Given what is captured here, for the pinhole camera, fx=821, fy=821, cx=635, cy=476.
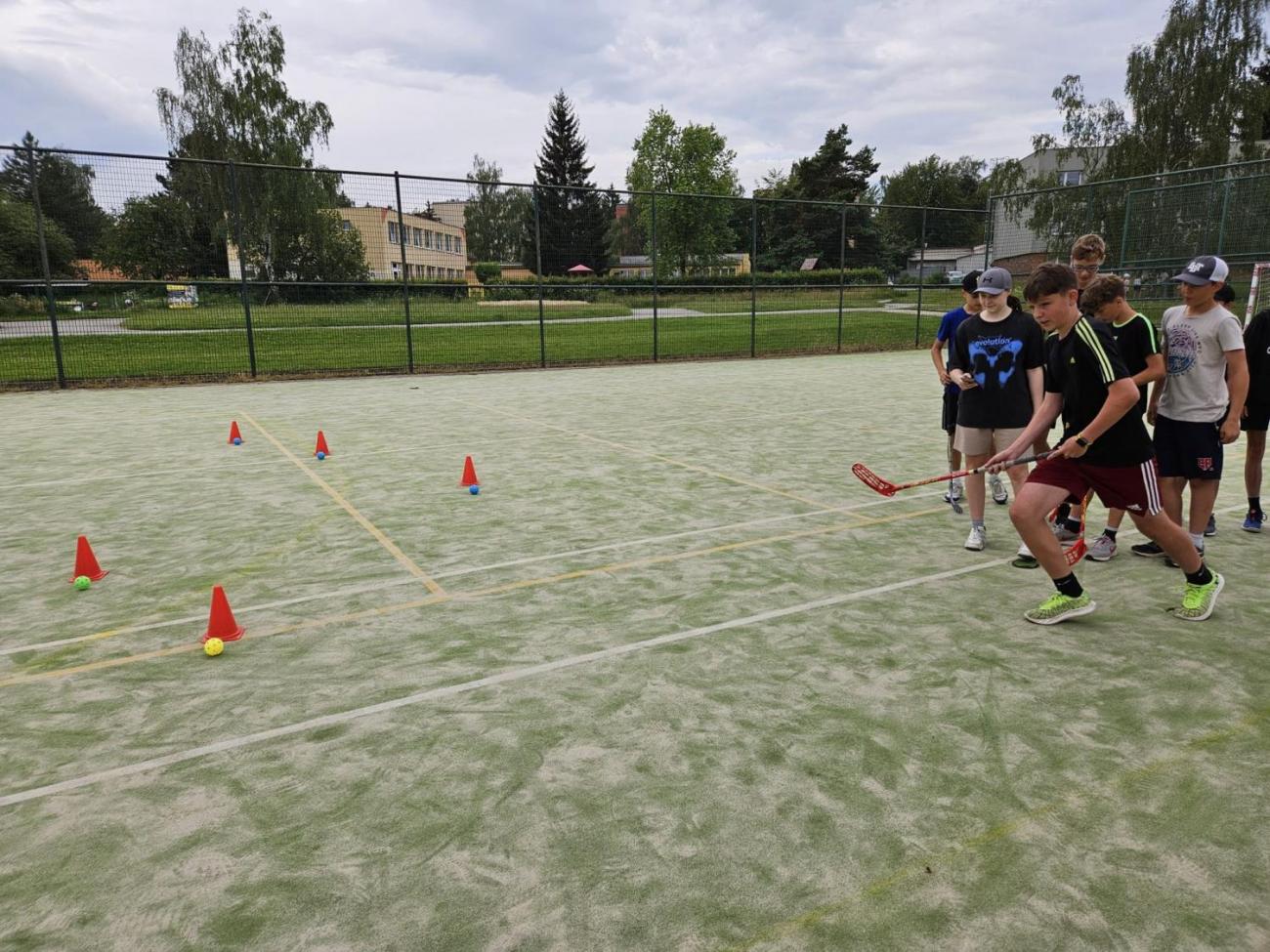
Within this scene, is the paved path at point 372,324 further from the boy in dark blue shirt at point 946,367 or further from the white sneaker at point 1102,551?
the white sneaker at point 1102,551

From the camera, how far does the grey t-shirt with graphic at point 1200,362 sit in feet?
15.9

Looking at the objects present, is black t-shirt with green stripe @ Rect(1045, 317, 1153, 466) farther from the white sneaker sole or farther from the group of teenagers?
the white sneaker sole

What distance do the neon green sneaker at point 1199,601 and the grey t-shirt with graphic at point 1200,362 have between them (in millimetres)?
1208

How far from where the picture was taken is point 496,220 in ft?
61.6

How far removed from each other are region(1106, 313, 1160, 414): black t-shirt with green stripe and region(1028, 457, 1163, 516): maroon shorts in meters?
0.61

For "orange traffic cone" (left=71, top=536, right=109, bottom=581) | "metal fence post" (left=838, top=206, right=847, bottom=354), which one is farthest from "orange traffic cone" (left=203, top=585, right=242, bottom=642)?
"metal fence post" (left=838, top=206, right=847, bottom=354)

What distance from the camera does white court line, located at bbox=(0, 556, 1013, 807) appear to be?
292 cm

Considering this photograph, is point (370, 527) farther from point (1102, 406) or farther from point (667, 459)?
point (1102, 406)

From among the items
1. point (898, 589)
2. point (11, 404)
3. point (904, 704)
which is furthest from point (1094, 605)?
point (11, 404)

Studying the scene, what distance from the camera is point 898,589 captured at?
4.75 metres

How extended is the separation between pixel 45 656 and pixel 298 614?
114 centimetres

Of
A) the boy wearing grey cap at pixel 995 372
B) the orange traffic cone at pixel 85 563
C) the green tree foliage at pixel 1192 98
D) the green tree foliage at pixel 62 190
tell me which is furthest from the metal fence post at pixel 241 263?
the green tree foliage at pixel 1192 98

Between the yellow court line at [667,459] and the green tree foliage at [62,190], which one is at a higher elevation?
the green tree foliage at [62,190]

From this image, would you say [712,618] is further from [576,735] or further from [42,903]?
[42,903]
